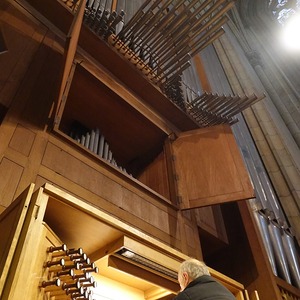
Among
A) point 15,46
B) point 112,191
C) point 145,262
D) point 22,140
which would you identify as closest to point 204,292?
point 145,262

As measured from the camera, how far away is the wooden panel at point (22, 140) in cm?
302

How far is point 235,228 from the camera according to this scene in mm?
5234

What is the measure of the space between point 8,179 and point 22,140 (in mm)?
503

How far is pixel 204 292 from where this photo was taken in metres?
1.87

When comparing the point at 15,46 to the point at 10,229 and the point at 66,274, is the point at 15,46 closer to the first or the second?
the point at 10,229

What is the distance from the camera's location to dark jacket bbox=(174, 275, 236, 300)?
6.06 feet

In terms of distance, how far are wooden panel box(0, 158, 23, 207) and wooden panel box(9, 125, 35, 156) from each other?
0.20 meters

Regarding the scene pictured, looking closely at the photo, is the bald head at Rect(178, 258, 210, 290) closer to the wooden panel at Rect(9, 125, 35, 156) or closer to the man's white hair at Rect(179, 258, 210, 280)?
the man's white hair at Rect(179, 258, 210, 280)

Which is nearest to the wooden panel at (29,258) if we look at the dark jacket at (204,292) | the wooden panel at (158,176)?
the dark jacket at (204,292)

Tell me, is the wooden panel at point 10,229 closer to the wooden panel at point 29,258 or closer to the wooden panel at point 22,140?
the wooden panel at point 29,258

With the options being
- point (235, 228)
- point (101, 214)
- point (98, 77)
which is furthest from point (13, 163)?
point (235, 228)

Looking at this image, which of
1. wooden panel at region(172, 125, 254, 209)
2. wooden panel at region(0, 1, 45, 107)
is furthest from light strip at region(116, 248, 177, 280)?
wooden panel at region(0, 1, 45, 107)

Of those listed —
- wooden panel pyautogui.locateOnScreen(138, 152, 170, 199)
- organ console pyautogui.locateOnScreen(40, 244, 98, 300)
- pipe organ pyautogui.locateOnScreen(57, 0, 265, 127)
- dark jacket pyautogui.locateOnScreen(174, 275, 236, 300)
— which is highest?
pipe organ pyautogui.locateOnScreen(57, 0, 265, 127)

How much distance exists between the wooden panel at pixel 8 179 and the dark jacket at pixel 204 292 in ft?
5.10
